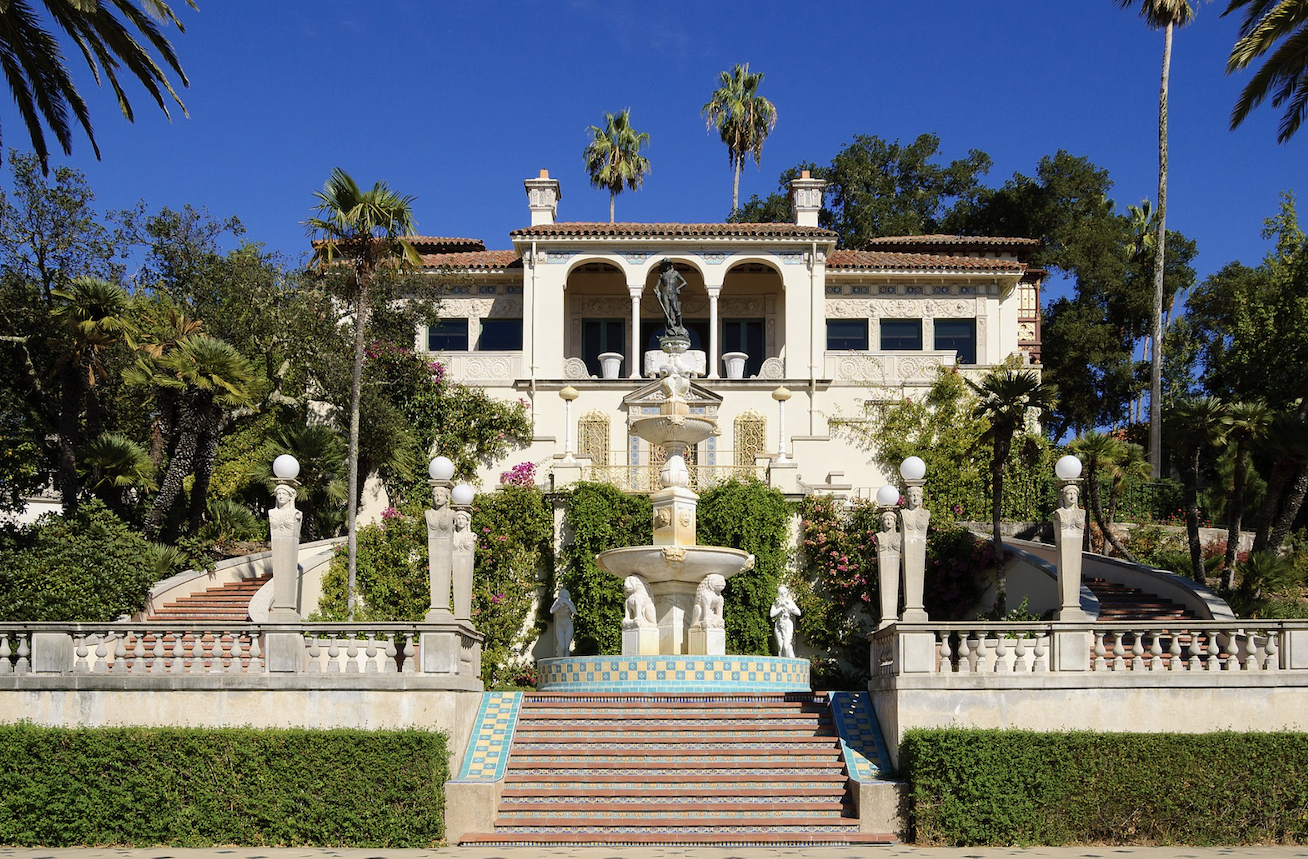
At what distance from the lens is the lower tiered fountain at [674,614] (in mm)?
20172

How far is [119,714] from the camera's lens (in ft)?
54.3

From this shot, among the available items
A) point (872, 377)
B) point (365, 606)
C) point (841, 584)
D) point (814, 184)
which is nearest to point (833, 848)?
point (841, 584)

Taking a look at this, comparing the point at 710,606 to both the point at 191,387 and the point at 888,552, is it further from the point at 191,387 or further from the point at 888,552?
the point at 191,387

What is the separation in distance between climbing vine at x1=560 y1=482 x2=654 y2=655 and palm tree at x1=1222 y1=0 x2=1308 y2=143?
46.6 feet

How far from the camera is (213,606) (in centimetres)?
2442

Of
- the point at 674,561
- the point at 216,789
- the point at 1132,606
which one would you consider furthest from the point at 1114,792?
the point at 216,789

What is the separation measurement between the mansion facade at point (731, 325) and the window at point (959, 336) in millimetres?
44

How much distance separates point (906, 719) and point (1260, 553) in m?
10.1

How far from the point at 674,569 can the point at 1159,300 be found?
2372cm

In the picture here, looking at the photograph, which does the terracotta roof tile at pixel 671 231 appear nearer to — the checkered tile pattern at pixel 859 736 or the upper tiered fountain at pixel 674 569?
the upper tiered fountain at pixel 674 569

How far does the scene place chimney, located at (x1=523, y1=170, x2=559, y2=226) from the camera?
39.0m

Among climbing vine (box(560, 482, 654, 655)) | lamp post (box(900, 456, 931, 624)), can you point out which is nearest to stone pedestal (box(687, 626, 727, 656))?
lamp post (box(900, 456, 931, 624))

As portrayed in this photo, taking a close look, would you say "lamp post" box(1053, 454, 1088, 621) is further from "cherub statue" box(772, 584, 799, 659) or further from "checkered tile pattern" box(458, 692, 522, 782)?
"checkered tile pattern" box(458, 692, 522, 782)

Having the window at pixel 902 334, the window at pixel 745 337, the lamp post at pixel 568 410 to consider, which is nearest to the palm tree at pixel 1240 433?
the window at pixel 902 334
